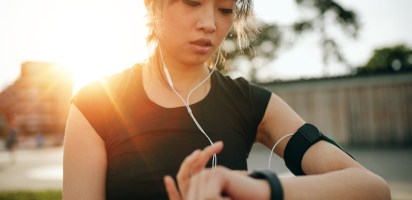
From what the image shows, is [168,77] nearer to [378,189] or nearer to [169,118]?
[169,118]

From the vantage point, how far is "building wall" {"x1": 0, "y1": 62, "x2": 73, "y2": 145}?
43.5m

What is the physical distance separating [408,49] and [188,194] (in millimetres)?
62244

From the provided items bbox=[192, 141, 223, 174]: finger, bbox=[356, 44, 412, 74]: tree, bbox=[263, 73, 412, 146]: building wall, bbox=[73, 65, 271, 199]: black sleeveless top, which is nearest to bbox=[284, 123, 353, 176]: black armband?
bbox=[73, 65, 271, 199]: black sleeveless top

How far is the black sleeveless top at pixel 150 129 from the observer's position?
1312 millimetres

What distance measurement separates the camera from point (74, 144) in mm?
1284

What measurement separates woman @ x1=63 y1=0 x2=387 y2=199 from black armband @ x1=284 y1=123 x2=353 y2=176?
2 centimetres

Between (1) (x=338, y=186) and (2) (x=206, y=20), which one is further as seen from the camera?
(2) (x=206, y=20)

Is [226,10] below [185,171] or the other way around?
the other way around

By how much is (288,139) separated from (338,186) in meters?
0.33

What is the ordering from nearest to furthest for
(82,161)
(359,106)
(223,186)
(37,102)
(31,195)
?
(223,186) → (82,161) → (31,195) → (359,106) → (37,102)

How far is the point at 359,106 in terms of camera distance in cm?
1670

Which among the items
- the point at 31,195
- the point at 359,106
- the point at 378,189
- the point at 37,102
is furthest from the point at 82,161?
the point at 37,102

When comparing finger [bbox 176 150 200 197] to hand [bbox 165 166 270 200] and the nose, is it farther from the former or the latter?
the nose

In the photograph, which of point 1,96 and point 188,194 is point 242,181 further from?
point 1,96
